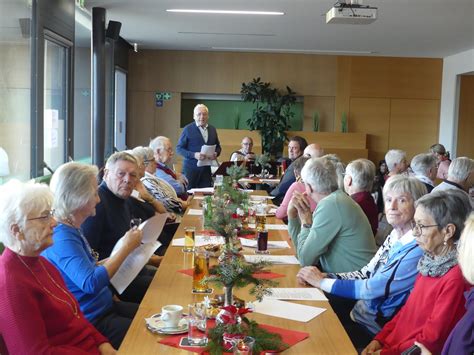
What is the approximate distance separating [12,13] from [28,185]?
3973 mm

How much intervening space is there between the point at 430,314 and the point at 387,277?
44 centimetres

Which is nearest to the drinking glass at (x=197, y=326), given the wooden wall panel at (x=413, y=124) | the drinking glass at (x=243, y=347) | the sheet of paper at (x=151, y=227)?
the drinking glass at (x=243, y=347)

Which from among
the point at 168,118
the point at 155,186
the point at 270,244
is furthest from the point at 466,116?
the point at 270,244

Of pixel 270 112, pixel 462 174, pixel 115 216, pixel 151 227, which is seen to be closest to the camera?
pixel 151 227

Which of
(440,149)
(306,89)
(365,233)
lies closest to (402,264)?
(365,233)

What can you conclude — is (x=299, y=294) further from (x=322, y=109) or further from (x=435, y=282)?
(x=322, y=109)

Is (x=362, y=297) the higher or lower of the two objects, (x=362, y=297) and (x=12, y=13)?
the lower

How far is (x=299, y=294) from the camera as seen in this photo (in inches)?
115

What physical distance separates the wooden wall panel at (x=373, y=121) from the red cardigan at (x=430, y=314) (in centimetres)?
1171

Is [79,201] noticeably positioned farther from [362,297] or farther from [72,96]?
[72,96]

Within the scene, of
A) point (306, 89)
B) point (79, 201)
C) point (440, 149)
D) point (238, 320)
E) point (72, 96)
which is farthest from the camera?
point (306, 89)

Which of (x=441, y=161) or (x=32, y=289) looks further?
(x=441, y=161)

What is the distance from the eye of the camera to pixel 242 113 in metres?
14.4

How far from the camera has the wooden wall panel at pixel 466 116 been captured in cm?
1360
